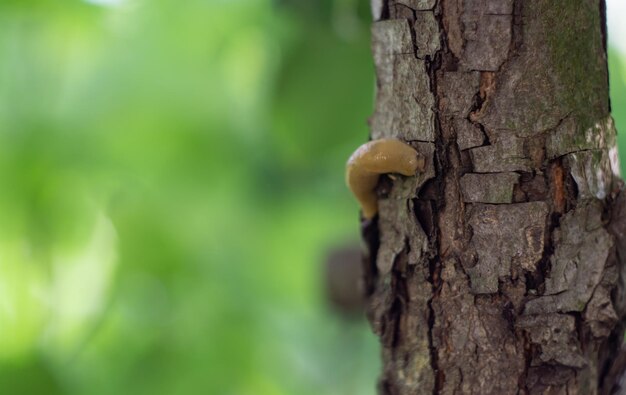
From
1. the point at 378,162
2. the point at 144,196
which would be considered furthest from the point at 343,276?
the point at 378,162

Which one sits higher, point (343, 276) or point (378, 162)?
point (378, 162)

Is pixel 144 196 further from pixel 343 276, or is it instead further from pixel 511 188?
pixel 511 188

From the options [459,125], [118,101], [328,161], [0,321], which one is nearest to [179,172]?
[118,101]

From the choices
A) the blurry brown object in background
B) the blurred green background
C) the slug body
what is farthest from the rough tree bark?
the blurry brown object in background

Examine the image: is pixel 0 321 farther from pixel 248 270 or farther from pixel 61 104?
Result: pixel 248 270

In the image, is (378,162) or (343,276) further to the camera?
(343,276)


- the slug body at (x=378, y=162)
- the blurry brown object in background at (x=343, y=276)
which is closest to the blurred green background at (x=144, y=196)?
the blurry brown object in background at (x=343, y=276)

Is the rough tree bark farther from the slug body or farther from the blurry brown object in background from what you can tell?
A: the blurry brown object in background
